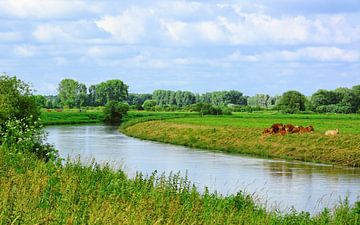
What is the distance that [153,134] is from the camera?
238ft

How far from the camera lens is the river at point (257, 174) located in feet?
83.5

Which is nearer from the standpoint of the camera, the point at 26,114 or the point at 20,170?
the point at 20,170

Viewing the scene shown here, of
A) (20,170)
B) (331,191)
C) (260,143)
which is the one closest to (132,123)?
(260,143)

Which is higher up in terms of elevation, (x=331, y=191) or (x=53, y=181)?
(x=53, y=181)

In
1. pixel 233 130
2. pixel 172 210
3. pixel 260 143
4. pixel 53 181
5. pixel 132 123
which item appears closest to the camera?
pixel 172 210

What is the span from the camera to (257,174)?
115ft

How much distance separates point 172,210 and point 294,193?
51.9ft

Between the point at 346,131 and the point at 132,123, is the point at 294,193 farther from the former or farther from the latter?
the point at 132,123

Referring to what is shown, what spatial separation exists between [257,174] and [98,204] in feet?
81.3

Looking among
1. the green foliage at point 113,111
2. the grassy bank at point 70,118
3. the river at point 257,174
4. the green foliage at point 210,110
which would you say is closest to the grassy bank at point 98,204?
the river at point 257,174

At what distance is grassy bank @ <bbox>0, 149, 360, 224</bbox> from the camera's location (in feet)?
30.5

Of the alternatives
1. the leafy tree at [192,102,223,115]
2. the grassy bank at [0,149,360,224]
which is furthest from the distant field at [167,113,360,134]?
the leafy tree at [192,102,223,115]

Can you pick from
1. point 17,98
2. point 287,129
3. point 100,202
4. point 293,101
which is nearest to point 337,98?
point 293,101

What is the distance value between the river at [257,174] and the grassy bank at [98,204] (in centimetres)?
394
